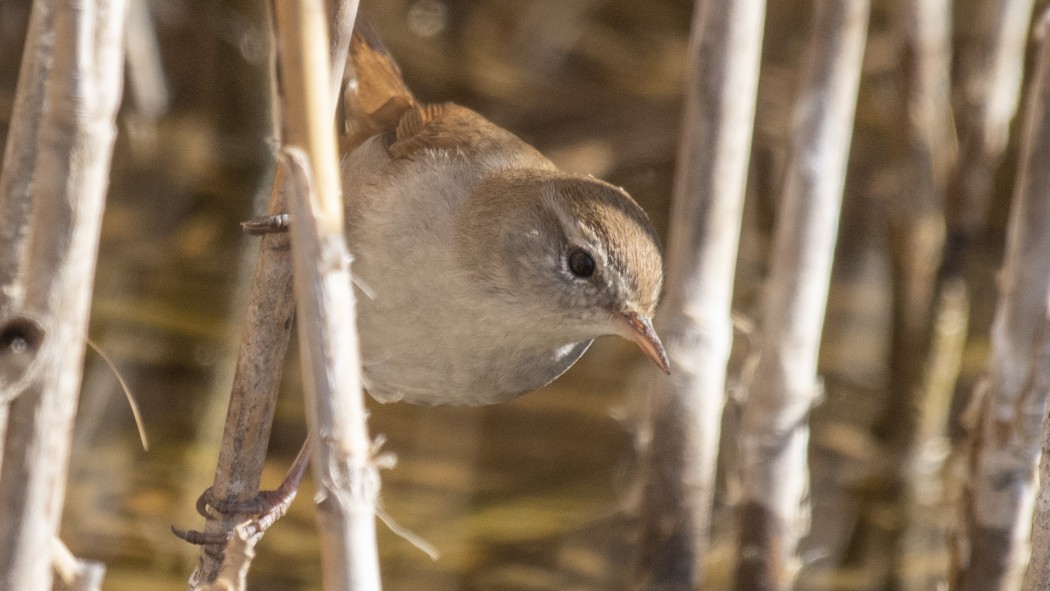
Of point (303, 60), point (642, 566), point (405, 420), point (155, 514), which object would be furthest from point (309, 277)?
point (405, 420)

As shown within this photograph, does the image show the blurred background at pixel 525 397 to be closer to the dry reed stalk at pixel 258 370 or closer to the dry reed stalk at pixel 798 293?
the dry reed stalk at pixel 798 293

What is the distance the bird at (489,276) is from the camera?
2133 millimetres

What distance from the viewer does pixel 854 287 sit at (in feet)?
16.1

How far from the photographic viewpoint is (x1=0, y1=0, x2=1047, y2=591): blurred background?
11.8ft

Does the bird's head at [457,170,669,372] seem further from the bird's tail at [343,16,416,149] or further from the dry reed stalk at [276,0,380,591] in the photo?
the dry reed stalk at [276,0,380,591]

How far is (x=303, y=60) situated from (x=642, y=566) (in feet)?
5.65

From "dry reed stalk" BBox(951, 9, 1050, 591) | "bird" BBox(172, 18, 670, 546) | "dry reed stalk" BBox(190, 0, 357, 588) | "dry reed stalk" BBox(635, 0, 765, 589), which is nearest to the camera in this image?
"dry reed stalk" BBox(190, 0, 357, 588)

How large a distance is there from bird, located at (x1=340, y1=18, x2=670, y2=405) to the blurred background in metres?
0.66

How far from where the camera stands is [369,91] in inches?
104

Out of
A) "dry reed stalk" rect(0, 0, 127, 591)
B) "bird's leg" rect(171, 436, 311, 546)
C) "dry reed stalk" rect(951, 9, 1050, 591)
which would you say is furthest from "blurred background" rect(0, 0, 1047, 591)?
"dry reed stalk" rect(0, 0, 127, 591)

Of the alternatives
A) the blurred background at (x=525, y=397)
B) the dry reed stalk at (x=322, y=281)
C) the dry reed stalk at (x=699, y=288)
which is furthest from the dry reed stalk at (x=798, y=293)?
the dry reed stalk at (x=322, y=281)

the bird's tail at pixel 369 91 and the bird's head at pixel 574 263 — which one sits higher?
the bird's tail at pixel 369 91

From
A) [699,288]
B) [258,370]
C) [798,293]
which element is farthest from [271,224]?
[798,293]

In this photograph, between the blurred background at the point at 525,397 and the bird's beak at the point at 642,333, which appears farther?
the blurred background at the point at 525,397
